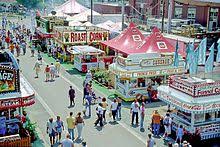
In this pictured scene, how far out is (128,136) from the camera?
678 inches

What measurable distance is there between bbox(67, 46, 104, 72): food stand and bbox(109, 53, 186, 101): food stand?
674 cm

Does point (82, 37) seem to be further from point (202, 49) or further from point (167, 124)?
point (167, 124)

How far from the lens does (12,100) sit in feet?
49.0

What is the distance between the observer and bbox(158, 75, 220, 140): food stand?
16.0 meters

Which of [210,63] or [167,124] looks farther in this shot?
[210,63]

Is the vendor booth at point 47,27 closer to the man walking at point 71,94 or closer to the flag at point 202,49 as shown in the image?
the man walking at point 71,94

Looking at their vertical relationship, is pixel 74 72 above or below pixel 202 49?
below

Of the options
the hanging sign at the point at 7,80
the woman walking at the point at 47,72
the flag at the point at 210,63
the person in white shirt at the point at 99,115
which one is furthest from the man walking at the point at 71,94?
the flag at the point at 210,63

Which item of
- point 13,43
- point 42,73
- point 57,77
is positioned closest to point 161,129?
point 57,77

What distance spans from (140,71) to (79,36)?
13.5 metres

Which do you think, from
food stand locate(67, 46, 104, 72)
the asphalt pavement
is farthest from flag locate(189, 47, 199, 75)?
food stand locate(67, 46, 104, 72)

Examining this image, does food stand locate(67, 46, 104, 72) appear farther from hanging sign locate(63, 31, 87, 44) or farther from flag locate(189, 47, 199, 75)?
flag locate(189, 47, 199, 75)

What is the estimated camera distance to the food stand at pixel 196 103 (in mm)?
16000

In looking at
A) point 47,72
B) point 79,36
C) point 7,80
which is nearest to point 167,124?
point 7,80
